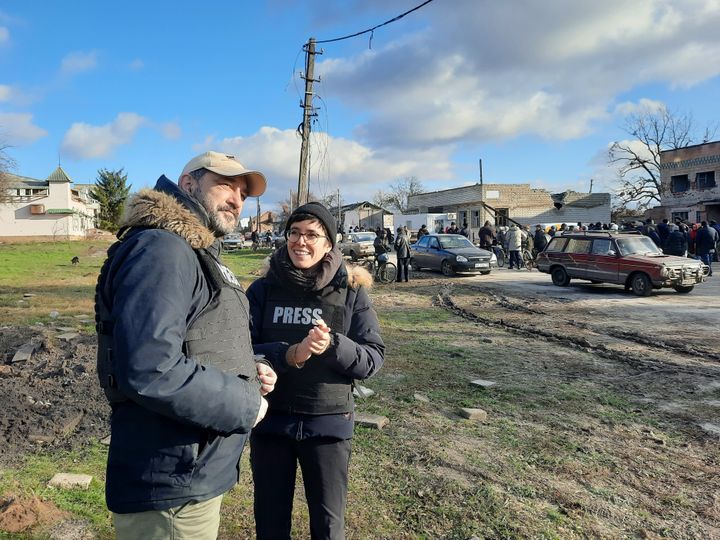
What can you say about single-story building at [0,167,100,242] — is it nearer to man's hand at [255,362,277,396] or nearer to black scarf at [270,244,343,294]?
black scarf at [270,244,343,294]

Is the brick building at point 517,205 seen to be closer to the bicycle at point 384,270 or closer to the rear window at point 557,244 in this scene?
the bicycle at point 384,270

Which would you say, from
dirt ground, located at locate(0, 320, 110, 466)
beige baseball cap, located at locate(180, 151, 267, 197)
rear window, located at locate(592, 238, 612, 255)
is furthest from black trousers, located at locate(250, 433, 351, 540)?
rear window, located at locate(592, 238, 612, 255)

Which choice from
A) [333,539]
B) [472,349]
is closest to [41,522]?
[333,539]

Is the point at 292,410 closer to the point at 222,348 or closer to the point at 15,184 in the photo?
the point at 222,348

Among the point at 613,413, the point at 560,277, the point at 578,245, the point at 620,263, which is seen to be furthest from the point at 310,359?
the point at 560,277

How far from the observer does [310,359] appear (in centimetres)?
242

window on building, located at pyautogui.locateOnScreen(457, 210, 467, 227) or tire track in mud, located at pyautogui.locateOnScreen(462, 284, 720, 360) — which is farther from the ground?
window on building, located at pyautogui.locateOnScreen(457, 210, 467, 227)

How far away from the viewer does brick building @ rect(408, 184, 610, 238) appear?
152 feet

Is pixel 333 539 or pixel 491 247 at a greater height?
pixel 491 247

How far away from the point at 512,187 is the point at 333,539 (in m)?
48.1

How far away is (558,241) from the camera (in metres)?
16.0

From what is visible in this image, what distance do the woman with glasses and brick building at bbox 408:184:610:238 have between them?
1691 inches

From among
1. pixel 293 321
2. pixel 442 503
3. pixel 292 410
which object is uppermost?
pixel 293 321

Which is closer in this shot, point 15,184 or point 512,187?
point 512,187
